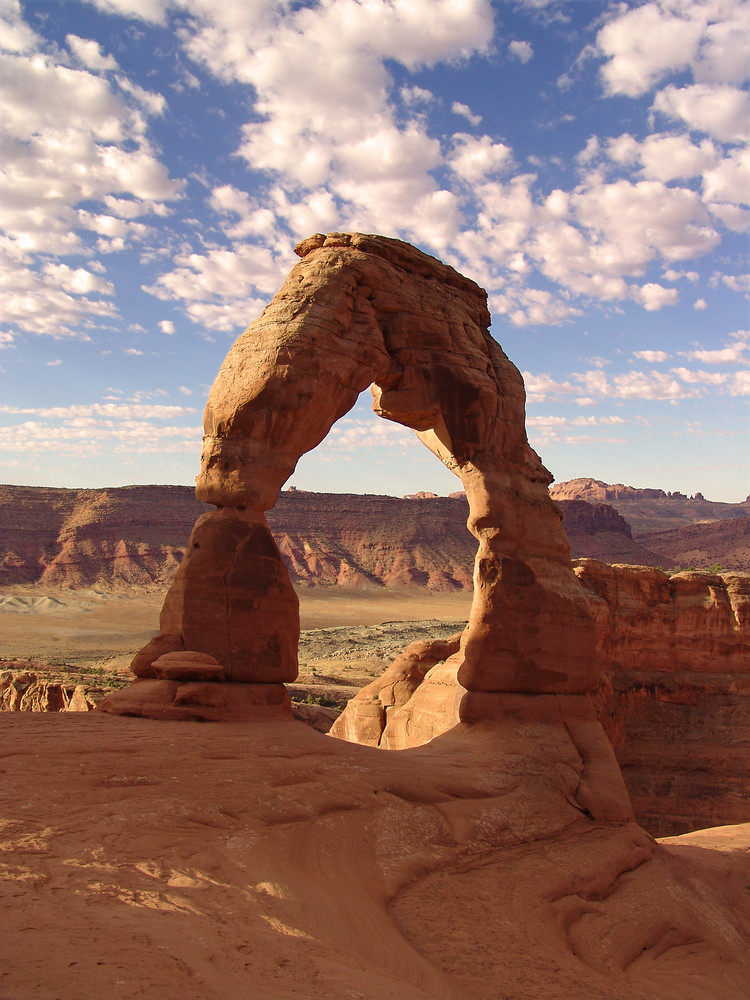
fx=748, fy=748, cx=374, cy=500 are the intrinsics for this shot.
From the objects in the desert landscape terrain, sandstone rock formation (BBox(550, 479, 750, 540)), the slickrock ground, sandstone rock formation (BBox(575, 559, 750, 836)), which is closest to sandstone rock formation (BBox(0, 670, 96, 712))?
the desert landscape terrain

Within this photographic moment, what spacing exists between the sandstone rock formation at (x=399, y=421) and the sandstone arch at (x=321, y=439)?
0.02 m

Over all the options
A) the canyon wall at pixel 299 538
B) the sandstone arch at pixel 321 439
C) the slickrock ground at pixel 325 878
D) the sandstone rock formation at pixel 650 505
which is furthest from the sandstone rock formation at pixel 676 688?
the sandstone rock formation at pixel 650 505

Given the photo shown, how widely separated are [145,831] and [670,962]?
5.06 meters

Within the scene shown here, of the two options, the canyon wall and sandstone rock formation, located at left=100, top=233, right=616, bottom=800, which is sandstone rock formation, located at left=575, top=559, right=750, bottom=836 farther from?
Answer: the canyon wall

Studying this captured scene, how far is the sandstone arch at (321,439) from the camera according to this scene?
8.59 m

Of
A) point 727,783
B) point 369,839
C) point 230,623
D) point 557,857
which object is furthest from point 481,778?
point 727,783

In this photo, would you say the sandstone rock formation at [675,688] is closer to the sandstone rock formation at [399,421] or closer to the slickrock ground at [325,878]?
the sandstone rock formation at [399,421]

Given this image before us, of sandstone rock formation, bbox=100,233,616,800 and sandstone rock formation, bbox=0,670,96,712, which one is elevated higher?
sandstone rock formation, bbox=100,233,616,800

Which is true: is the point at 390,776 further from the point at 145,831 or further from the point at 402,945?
the point at 145,831

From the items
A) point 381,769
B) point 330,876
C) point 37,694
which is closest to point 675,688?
point 381,769

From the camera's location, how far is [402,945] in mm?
4926

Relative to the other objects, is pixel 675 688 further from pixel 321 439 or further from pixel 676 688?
pixel 321 439

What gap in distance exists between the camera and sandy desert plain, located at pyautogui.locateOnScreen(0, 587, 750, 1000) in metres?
3.49

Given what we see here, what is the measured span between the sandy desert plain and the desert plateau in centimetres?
3
